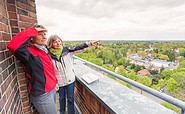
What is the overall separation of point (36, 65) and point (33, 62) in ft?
0.13

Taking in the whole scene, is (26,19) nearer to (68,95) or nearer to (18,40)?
(18,40)

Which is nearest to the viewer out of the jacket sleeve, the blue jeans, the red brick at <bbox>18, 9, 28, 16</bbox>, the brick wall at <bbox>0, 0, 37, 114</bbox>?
the jacket sleeve

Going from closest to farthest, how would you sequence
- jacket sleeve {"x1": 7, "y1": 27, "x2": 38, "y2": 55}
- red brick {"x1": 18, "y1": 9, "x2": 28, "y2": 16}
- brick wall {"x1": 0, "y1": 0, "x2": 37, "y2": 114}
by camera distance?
jacket sleeve {"x1": 7, "y1": 27, "x2": 38, "y2": 55}
brick wall {"x1": 0, "y1": 0, "x2": 37, "y2": 114}
red brick {"x1": 18, "y1": 9, "x2": 28, "y2": 16}

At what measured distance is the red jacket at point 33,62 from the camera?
95cm

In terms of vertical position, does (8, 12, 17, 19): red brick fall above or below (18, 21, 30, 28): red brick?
above

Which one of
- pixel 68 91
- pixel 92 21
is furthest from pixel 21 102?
pixel 92 21

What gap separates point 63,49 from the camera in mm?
1812

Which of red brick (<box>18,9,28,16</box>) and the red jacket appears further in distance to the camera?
red brick (<box>18,9,28,16</box>)

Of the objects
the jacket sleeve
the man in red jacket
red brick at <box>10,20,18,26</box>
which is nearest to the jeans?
the man in red jacket

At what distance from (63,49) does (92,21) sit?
16795 millimetres

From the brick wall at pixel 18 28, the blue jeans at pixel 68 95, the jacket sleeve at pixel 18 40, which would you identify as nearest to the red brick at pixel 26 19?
the brick wall at pixel 18 28

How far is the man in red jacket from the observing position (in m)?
0.96

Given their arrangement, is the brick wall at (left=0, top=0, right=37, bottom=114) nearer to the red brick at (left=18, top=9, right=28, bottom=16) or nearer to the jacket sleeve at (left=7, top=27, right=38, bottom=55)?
the red brick at (left=18, top=9, right=28, bottom=16)

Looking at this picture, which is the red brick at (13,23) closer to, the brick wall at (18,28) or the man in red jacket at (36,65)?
Result: the brick wall at (18,28)
